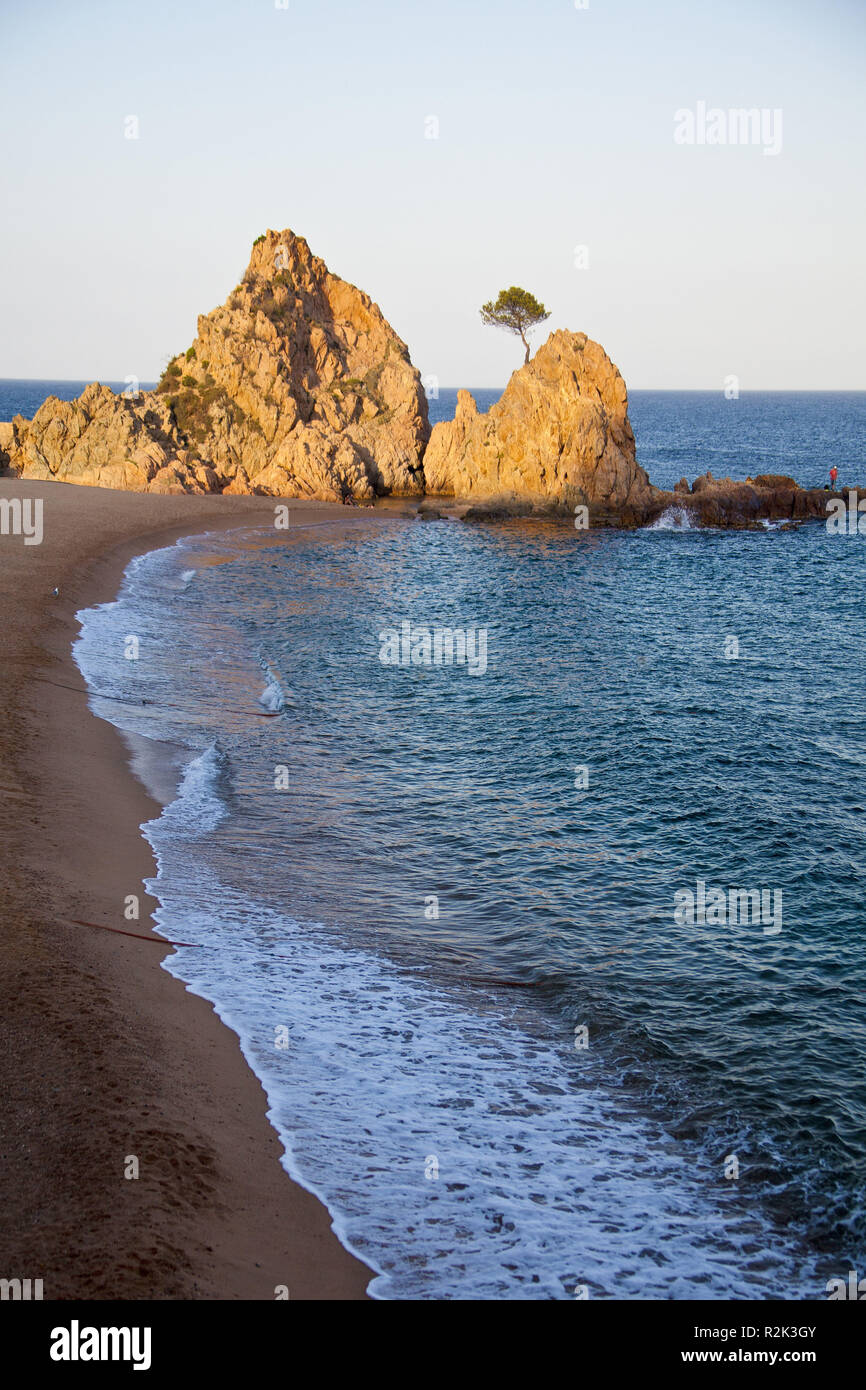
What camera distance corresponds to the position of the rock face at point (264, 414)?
81562 mm

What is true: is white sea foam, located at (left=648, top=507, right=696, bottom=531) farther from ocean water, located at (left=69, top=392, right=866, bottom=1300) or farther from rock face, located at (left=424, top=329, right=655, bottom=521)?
ocean water, located at (left=69, top=392, right=866, bottom=1300)

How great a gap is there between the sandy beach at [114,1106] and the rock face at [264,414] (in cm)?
6605

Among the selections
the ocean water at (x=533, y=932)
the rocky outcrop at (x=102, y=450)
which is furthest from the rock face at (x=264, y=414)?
the ocean water at (x=533, y=932)

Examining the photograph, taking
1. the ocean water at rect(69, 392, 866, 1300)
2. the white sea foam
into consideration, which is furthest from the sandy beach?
the white sea foam

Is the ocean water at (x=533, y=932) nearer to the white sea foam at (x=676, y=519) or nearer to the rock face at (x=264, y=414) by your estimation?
the white sea foam at (x=676, y=519)

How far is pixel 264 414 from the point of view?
287 feet

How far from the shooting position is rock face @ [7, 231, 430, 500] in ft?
268

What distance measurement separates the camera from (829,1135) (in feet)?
40.0

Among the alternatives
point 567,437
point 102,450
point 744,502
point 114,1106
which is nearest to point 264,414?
point 102,450

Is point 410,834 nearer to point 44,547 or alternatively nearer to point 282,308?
point 44,547

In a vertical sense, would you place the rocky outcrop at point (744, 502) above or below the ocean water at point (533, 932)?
above

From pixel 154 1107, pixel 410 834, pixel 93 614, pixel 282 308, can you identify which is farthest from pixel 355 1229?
pixel 282 308

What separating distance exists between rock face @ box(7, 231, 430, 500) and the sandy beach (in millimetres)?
66049

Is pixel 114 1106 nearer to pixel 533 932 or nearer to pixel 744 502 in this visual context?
pixel 533 932
